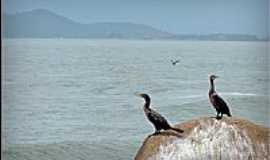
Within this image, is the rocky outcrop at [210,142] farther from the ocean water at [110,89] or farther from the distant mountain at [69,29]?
the distant mountain at [69,29]

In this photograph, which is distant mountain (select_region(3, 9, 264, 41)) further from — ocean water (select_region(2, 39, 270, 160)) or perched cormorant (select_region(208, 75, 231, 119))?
perched cormorant (select_region(208, 75, 231, 119))

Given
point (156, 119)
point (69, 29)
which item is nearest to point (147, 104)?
point (156, 119)

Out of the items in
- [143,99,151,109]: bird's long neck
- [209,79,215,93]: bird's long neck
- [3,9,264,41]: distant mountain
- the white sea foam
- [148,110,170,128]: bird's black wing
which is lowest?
the white sea foam

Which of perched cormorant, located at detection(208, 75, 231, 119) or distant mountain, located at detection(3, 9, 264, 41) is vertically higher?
distant mountain, located at detection(3, 9, 264, 41)

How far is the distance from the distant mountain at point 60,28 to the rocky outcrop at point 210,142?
45 cm

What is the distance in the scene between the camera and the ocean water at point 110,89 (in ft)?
8.38

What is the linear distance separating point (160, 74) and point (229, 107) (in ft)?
1.18

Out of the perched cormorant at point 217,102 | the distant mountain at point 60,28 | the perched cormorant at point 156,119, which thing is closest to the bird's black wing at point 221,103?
the perched cormorant at point 217,102

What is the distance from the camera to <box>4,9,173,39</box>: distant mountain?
2516 millimetres

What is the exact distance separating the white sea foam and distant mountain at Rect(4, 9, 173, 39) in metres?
0.47

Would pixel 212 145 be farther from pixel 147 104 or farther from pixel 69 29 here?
pixel 69 29

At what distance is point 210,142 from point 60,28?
2.74ft

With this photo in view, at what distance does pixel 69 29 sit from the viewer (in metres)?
2.64

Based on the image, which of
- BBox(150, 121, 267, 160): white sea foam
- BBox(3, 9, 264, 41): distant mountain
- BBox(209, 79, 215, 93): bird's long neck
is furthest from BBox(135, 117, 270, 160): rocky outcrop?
BBox(3, 9, 264, 41): distant mountain
